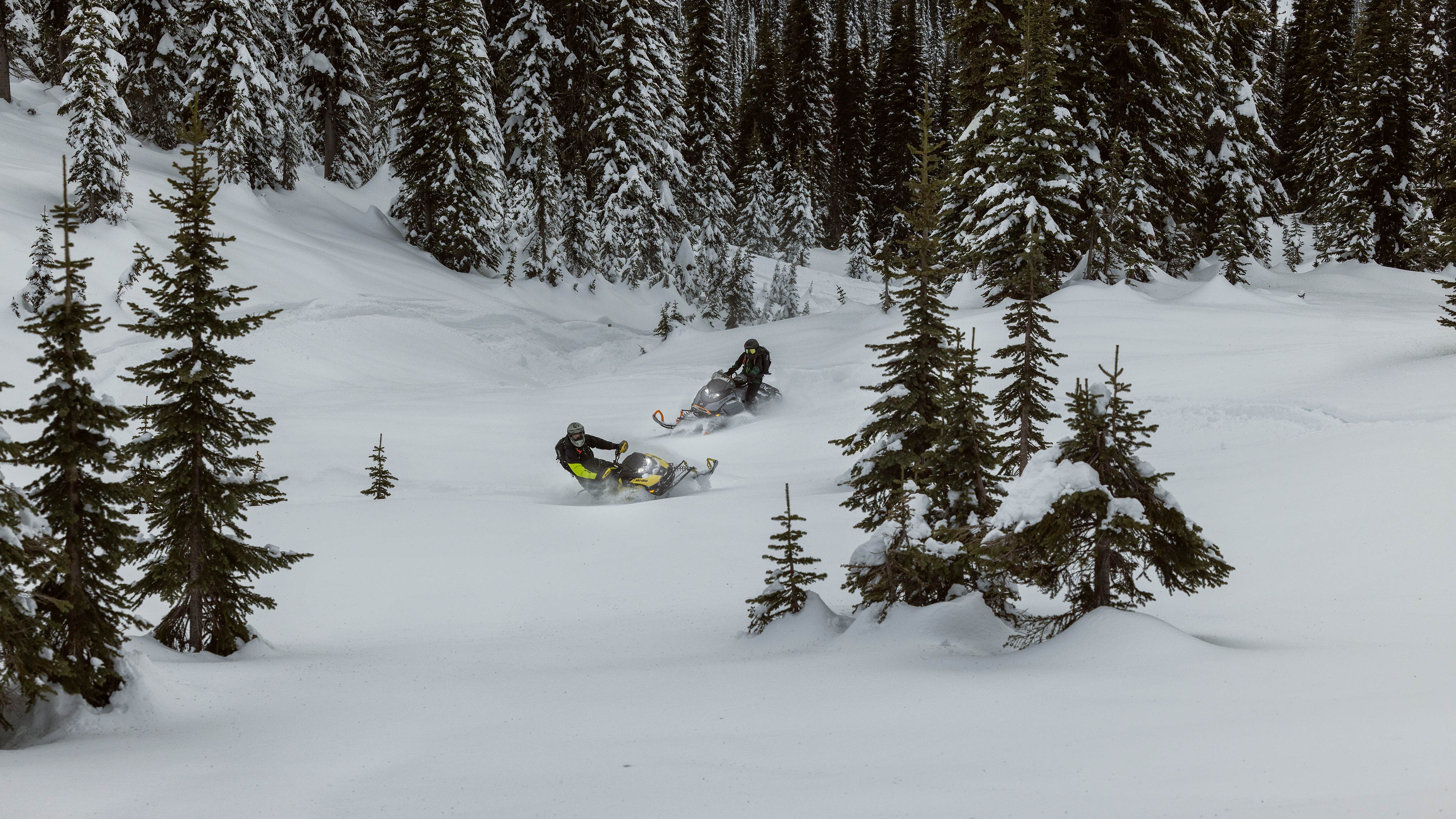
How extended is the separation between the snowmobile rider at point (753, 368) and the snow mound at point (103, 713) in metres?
13.2

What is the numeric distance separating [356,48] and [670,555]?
31480 millimetres

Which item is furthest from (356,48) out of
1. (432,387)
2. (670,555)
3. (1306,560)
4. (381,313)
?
(1306,560)

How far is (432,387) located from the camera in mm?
21609

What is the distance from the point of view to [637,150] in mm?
35188

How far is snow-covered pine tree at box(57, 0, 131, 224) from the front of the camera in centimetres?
2133

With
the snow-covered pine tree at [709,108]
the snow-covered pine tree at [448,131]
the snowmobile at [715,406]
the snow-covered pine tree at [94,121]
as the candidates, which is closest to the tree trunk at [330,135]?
the snow-covered pine tree at [448,131]

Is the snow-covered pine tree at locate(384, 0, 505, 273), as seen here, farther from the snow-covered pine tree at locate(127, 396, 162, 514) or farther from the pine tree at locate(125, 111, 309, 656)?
the snow-covered pine tree at locate(127, 396, 162, 514)

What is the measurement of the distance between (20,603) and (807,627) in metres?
5.33

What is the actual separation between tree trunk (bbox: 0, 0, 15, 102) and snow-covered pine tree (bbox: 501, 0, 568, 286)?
16.0 metres

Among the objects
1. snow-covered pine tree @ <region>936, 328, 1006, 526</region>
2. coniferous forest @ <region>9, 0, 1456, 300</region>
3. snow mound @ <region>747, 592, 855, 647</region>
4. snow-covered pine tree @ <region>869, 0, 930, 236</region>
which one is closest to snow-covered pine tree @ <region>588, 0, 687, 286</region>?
coniferous forest @ <region>9, 0, 1456, 300</region>

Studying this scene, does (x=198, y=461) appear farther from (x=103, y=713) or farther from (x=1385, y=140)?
(x=1385, y=140)

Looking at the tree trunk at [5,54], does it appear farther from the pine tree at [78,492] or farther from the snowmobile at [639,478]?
the pine tree at [78,492]

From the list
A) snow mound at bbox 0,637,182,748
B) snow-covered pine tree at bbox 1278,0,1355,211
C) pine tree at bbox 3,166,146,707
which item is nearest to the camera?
snow mound at bbox 0,637,182,748

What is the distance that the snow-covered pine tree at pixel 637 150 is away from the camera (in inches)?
1335
